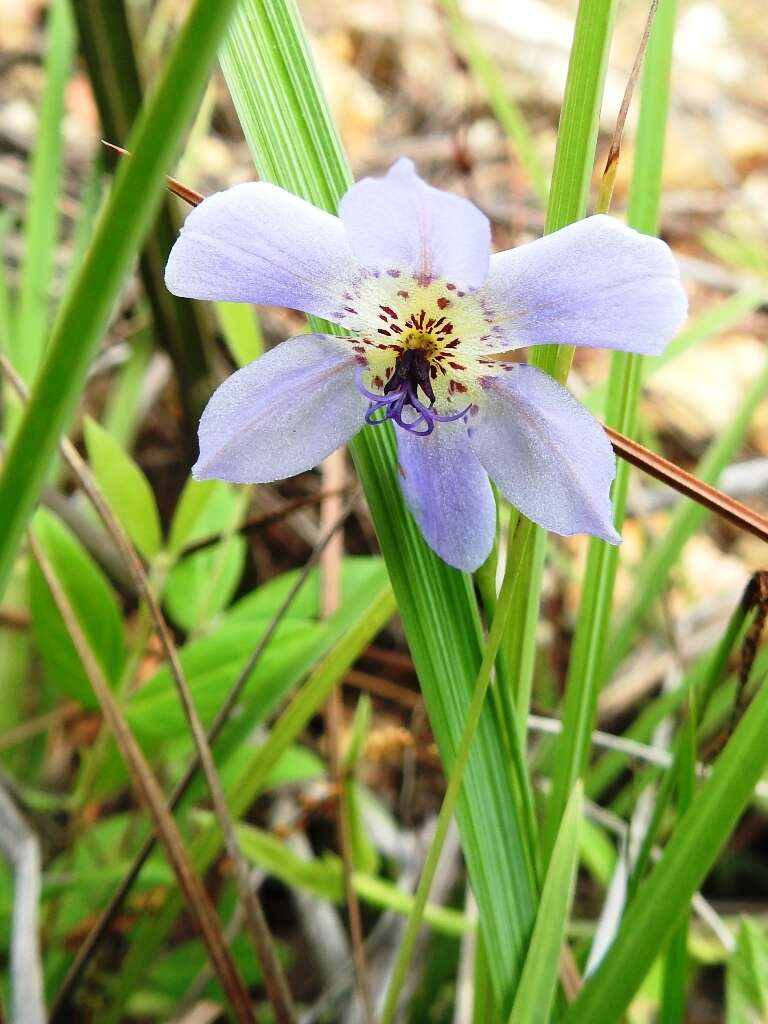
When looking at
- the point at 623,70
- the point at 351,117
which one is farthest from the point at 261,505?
the point at 623,70

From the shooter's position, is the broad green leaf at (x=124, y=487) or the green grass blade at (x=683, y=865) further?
the broad green leaf at (x=124, y=487)

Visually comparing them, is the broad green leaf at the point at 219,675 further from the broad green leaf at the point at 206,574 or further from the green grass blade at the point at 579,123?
the green grass blade at the point at 579,123

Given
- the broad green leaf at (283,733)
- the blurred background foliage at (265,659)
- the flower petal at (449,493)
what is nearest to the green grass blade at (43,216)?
the blurred background foliage at (265,659)

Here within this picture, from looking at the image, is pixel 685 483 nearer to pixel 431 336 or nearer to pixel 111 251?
pixel 431 336

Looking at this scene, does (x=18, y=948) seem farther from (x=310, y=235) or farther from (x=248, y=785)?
(x=310, y=235)

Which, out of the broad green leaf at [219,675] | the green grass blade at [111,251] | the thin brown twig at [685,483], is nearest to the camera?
the green grass blade at [111,251]

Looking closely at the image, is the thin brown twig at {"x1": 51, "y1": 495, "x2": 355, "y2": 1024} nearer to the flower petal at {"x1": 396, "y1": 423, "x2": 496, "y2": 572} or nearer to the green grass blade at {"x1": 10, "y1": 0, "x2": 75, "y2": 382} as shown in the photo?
the flower petal at {"x1": 396, "y1": 423, "x2": 496, "y2": 572}

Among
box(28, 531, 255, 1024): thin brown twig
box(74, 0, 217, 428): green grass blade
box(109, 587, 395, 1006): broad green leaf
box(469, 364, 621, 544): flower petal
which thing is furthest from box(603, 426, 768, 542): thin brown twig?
box(74, 0, 217, 428): green grass blade

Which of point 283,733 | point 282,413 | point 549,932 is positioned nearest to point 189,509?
point 283,733
